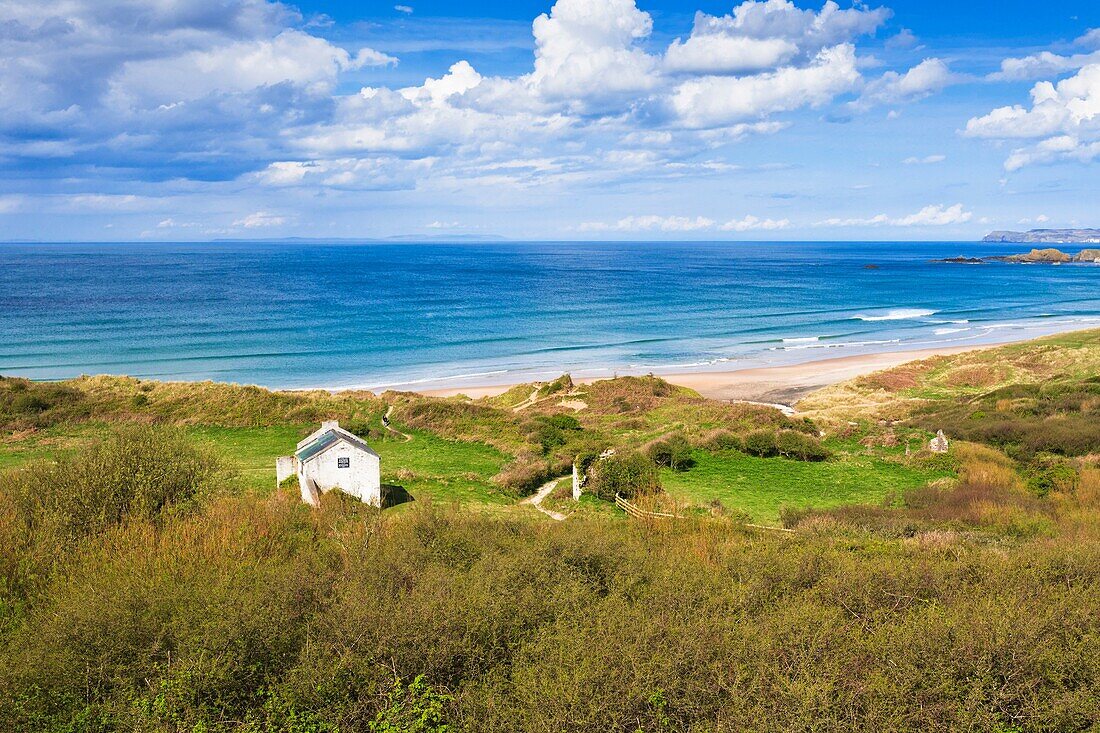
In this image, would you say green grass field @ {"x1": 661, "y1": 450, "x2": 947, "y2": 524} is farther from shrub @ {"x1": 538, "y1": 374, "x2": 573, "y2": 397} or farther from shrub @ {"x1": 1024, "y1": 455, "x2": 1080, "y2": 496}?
shrub @ {"x1": 538, "y1": 374, "x2": 573, "y2": 397}

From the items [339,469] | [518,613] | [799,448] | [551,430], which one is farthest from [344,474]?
[799,448]

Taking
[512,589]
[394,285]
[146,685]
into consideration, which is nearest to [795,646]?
[512,589]

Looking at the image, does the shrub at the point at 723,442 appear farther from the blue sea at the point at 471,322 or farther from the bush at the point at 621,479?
the blue sea at the point at 471,322

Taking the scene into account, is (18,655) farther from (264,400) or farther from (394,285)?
(394,285)

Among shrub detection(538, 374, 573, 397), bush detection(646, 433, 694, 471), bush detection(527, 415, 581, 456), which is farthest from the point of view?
shrub detection(538, 374, 573, 397)

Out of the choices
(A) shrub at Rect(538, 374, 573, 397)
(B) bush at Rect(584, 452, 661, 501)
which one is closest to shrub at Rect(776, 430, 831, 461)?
(B) bush at Rect(584, 452, 661, 501)

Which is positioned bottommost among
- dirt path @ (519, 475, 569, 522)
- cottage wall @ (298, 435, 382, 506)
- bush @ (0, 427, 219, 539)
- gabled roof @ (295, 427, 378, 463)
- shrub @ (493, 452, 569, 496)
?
dirt path @ (519, 475, 569, 522)
